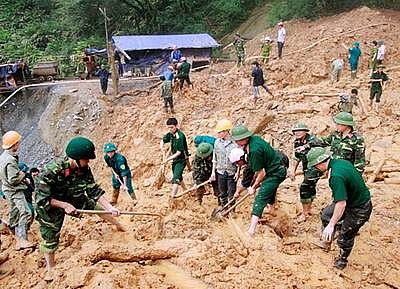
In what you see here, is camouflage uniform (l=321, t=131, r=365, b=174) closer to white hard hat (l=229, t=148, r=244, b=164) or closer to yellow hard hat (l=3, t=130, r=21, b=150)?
white hard hat (l=229, t=148, r=244, b=164)

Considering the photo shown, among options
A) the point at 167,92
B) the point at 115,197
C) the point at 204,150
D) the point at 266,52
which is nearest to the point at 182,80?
the point at 167,92

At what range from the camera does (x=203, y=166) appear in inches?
282

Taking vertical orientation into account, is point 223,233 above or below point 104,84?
below

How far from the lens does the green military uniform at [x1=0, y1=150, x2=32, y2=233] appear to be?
6051 mm

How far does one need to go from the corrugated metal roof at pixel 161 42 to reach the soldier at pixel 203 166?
14.3 metres

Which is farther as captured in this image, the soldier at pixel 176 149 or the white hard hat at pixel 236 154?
the soldier at pixel 176 149

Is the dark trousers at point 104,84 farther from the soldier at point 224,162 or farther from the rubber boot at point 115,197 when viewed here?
the soldier at point 224,162

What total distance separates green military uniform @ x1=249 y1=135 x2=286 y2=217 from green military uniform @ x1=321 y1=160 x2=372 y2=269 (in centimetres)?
108

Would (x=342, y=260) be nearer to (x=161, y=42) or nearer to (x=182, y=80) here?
(x=182, y=80)

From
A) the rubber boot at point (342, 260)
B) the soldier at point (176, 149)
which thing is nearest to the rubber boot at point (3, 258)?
the soldier at point (176, 149)

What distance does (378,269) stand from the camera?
507cm

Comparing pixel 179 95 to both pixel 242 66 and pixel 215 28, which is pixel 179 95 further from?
pixel 215 28

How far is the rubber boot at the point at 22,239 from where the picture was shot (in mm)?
6195

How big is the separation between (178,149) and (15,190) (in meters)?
2.75
